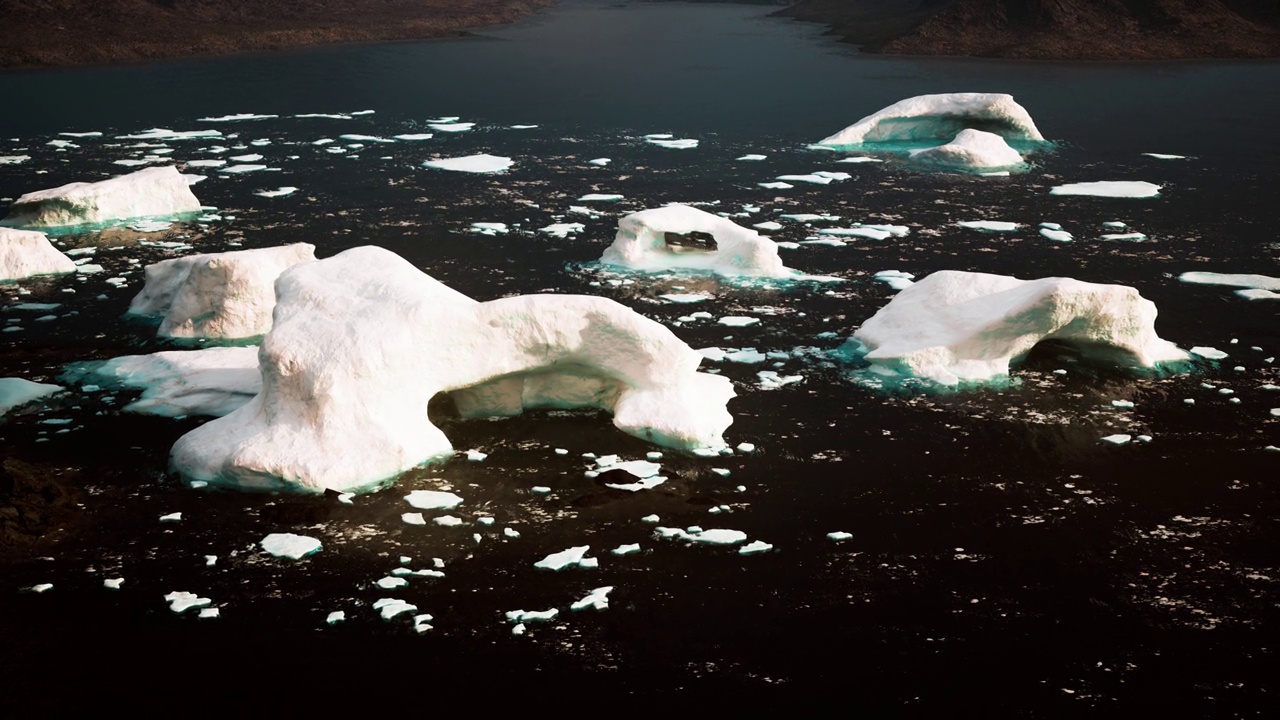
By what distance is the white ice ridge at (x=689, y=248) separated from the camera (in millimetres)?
9055

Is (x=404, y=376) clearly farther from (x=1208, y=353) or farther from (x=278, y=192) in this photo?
(x=278, y=192)

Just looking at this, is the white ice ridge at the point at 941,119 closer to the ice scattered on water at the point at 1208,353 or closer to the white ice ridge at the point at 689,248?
the white ice ridge at the point at 689,248

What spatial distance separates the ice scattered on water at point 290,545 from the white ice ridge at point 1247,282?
6.90 meters

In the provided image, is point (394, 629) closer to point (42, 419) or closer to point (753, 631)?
point (753, 631)

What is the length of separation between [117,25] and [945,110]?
52.2ft

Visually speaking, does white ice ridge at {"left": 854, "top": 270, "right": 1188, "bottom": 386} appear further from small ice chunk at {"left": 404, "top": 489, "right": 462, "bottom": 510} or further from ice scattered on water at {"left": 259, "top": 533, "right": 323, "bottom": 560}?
ice scattered on water at {"left": 259, "top": 533, "right": 323, "bottom": 560}

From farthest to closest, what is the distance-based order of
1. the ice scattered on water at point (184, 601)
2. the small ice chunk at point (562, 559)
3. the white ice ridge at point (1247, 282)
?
the white ice ridge at point (1247, 282), the small ice chunk at point (562, 559), the ice scattered on water at point (184, 601)

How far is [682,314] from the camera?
8.18 meters

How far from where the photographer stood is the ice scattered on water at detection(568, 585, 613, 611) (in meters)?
4.57

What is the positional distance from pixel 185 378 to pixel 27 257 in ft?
10.6

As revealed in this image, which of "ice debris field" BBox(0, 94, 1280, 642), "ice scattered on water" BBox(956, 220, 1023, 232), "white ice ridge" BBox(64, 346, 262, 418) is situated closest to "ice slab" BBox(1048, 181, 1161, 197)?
"ice debris field" BBox(0, 94, 1280, 642)

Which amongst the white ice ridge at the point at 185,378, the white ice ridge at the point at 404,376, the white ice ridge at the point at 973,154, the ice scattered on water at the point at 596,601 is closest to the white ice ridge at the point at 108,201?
the white ice ridge at the point at 185,378

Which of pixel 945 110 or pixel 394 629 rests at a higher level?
pixel 945 110

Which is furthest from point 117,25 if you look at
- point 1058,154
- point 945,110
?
point 1058,154
